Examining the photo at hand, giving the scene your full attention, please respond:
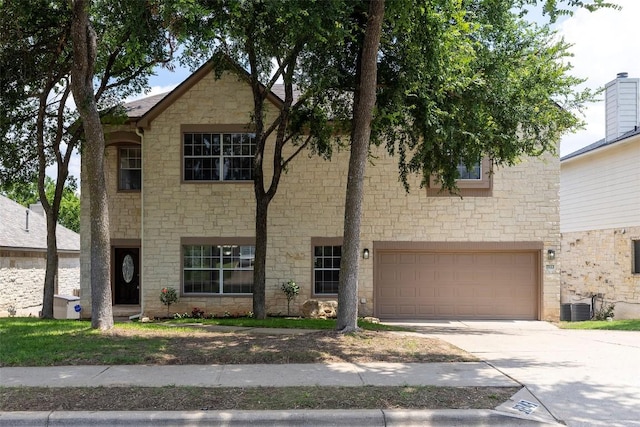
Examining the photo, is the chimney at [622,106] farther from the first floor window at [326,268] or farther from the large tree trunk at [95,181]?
the large tree trunk at [95,181]

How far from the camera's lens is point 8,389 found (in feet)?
22.7

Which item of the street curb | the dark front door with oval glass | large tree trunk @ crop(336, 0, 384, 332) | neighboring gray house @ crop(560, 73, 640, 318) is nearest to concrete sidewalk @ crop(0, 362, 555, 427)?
the street curb

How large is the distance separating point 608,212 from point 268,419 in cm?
1932

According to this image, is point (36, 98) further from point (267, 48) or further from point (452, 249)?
point (452, 249)

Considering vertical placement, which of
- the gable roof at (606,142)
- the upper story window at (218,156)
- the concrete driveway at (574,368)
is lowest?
the concrete driveway at (574,368)

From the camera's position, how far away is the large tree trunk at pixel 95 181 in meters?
11.2

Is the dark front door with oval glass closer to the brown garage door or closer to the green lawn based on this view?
the green lawn

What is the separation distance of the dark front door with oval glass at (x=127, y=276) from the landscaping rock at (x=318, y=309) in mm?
6137

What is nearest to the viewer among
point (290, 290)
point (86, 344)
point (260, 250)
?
point (86, 344)

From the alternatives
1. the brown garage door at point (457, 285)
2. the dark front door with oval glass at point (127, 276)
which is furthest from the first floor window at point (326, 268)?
the dark front door with oval glass at point (127, 276)

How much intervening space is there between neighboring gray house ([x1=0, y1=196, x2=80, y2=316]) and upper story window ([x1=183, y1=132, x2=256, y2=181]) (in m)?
10.7

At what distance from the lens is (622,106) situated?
70.8ft

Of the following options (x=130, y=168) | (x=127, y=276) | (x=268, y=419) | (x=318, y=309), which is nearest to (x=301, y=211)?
(x=318, y=309)

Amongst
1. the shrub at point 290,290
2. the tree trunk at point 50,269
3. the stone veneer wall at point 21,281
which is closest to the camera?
the tree trunk at point 50,269
